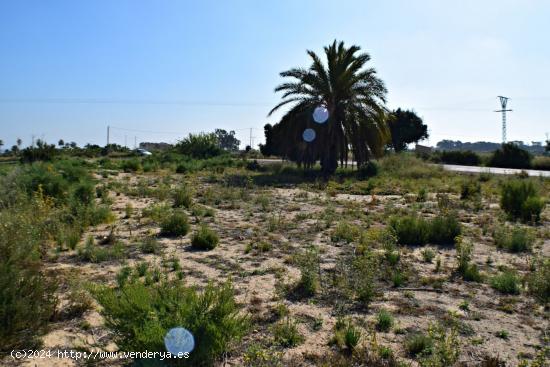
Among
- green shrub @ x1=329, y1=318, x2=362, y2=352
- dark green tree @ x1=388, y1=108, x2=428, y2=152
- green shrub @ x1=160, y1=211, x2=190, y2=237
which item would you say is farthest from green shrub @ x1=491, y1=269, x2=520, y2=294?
dark green tree @ x1=388, y1=108, x2=428, y2=152

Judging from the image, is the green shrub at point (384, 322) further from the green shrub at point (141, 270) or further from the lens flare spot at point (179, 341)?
the green shrub at point (141, 270)

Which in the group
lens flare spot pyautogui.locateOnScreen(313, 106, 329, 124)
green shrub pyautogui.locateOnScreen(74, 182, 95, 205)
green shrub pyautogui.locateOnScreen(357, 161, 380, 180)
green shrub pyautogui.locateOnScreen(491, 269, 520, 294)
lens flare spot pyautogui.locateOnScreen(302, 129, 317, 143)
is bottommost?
green shrub pyautogui.locateOnScreen(491, 269, 520, 294)

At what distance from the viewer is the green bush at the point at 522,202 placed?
1058 cm

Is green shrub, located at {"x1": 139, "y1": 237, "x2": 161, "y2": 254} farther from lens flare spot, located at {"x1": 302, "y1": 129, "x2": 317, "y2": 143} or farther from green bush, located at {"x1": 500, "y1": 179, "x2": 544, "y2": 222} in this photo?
lens flare spot, located at {"x1": 302, "y1": 129, "x2": 317, "y2": 143}

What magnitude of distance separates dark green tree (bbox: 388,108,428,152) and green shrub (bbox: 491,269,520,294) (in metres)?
50.0

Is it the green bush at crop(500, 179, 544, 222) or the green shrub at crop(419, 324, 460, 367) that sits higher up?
the green bush at crop(500, 179, 544, 222)

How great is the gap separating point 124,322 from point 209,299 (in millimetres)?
628

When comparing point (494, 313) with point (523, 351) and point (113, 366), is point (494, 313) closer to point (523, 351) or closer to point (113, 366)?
point (523, 351)

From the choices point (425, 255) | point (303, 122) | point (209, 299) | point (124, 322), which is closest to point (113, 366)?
point (124, 322)

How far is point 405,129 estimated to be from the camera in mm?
54531

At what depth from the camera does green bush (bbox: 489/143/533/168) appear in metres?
36.4

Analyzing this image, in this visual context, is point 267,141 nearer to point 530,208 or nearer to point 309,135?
point 309,135

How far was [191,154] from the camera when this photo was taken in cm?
4138

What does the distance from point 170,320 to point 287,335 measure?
1213 millimetres
